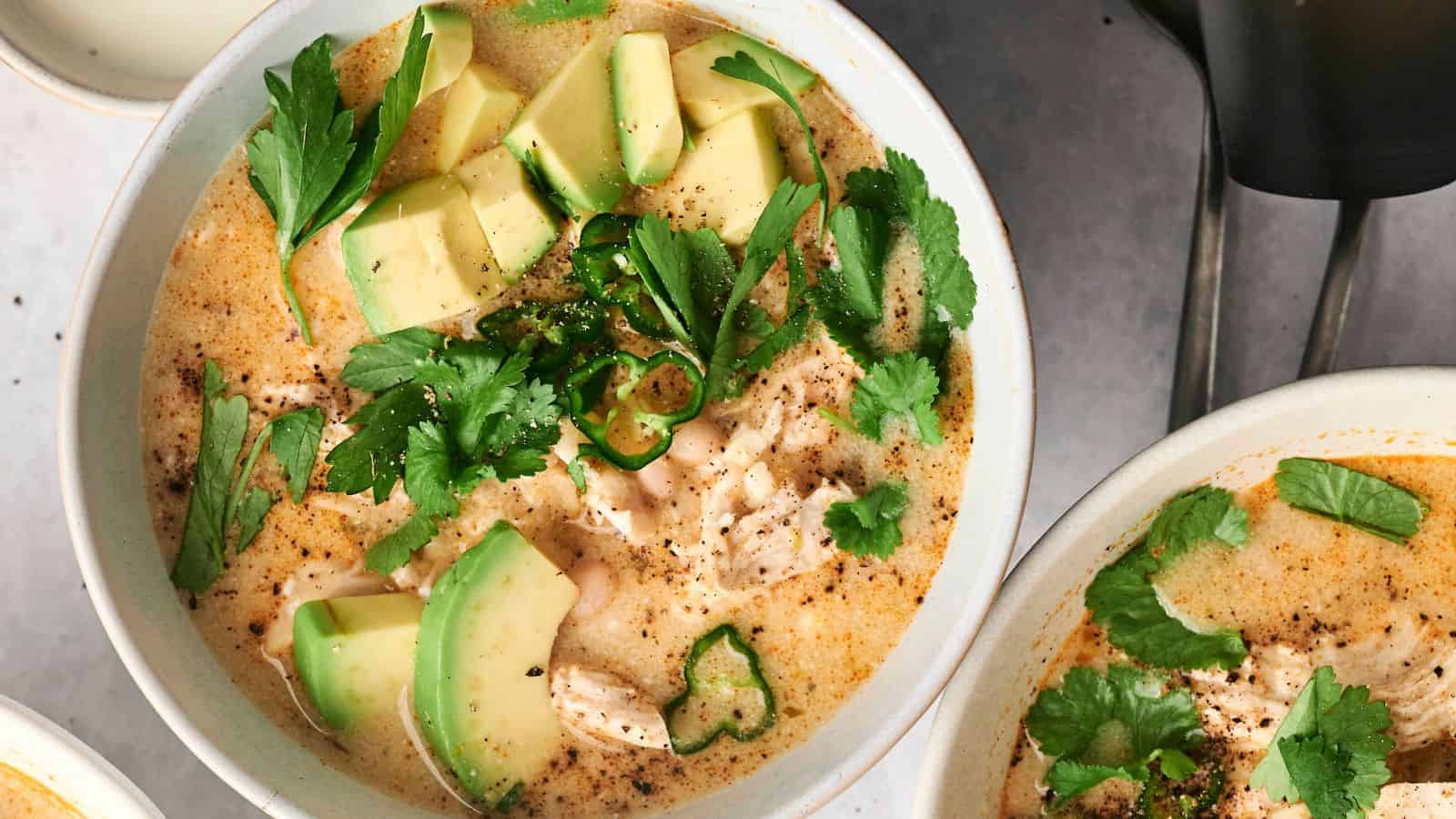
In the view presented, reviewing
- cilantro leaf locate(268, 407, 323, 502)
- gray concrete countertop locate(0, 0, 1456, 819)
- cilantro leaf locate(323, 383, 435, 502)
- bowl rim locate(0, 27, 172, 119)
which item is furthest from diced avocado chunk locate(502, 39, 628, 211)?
bowl rim locate(0, 27, 172, 119)

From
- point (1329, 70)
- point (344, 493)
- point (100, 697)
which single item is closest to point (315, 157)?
point (344, 493)

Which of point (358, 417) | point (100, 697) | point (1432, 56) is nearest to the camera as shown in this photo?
point (1432, 56)

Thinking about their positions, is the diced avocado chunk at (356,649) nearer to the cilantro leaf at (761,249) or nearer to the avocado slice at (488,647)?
the avocado slice at (488,647)

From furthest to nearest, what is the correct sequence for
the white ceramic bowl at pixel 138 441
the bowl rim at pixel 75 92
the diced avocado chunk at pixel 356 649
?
the bowl rim at pixel 75 92
the diced avocado chunk at pixel 356 649
the white ceramic bowl at pixel 138 441

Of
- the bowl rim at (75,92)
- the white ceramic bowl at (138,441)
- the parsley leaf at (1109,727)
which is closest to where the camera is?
the white ceramic bowl at (138,441)

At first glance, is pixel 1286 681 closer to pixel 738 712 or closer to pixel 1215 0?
pixel 738 712

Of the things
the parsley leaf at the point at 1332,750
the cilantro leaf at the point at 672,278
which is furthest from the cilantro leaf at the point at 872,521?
the parsley leaf at the point at 1332,750

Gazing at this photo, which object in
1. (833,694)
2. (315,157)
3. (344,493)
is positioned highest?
(315,157)
